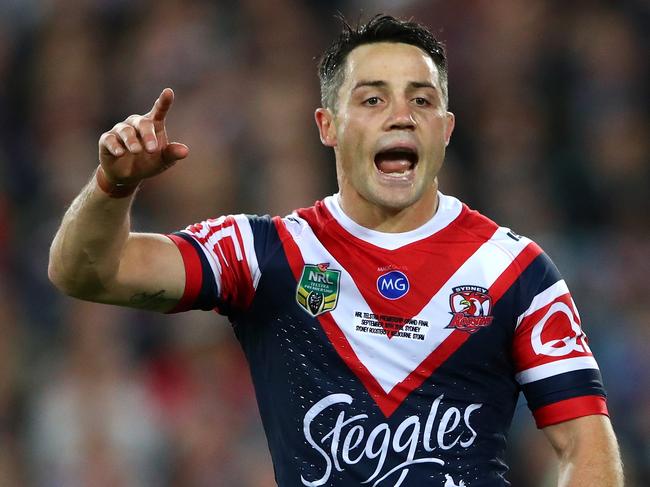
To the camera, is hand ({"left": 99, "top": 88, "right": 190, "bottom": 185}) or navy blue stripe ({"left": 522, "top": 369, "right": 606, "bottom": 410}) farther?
navy blue stripe ({"left": 522, "top": 369, "right": 606, "bottom": 410})

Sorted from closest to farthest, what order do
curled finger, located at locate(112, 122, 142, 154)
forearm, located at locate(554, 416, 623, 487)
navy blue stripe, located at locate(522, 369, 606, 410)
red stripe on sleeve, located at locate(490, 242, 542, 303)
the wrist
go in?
curled finger, located at locate(112, 122, 142, 154), the wrist, forearm, located at locate(554, 416, 623, 487), navy blue stripe, located at locate(522, 369, 606, 410), red stripe on sleeve, located at locate(490, 242, 542, 303)

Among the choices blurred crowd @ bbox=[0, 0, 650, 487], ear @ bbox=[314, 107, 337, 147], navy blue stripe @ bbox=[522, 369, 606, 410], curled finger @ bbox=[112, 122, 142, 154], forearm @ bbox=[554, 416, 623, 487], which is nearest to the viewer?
curled finger @ bbox=[112, 122, 142, 154]

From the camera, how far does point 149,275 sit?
4121mm

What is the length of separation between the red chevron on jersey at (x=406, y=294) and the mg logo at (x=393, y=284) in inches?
0.7

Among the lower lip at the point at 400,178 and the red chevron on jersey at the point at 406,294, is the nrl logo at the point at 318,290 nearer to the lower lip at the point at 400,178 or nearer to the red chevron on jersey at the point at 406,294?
the red chevron on jersey at the point at 406,294

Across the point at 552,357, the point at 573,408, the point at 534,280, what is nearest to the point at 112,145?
the point at 534,280

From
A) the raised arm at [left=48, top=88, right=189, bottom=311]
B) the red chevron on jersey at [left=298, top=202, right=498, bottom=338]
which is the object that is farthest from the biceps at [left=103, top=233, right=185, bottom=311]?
the red chevron on jersey at [left=298, top=202, right=498, bottom=338]

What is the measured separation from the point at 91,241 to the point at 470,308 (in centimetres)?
127

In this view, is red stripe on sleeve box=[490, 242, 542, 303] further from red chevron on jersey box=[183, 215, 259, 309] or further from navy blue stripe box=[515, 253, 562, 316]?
red chevron on jersey box=[183, 215, 259, 309]

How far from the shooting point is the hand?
3.74 metres

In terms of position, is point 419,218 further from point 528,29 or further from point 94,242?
point 528,29

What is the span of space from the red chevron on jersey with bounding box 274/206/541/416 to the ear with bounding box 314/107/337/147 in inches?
13.6

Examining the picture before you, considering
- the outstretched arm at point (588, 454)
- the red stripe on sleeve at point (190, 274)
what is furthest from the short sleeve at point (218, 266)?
the outstretched arm at point (588, 454)

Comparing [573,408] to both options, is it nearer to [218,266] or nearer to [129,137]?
[218,266]
